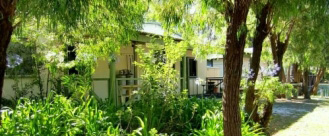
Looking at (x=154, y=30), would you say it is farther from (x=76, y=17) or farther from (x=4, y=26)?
(x=76, y=17)

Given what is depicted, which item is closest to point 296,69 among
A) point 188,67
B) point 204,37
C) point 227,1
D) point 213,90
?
point 213,90

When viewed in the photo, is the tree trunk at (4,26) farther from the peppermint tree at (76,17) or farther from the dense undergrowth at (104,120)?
the dense undergrowth at (104,120)

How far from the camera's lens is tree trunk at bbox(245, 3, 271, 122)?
22.9ft

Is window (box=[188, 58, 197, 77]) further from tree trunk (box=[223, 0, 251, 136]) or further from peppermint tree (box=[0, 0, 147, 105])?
tree trunk (box=[223, 0, 251, 136])

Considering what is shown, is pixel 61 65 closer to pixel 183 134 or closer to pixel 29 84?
pixel 29 84

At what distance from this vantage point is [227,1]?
168 inches

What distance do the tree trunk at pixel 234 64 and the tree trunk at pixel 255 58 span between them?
2.82m

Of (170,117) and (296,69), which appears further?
(296,69)

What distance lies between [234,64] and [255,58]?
11.4ft

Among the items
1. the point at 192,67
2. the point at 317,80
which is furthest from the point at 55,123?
the point at 317,80

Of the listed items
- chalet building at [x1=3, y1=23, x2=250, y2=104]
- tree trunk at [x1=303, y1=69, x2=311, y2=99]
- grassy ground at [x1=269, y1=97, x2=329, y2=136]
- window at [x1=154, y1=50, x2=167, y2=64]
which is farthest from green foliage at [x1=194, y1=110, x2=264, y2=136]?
tree trunk at [x1=303, y1=69, x2=311, y2=99]

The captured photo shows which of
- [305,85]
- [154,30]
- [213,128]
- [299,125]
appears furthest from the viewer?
[305,85]

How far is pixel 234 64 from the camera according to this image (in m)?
4.02

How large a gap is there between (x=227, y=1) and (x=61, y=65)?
Answer: 498cm
